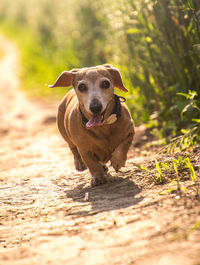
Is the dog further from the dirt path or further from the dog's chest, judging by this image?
the dirt path

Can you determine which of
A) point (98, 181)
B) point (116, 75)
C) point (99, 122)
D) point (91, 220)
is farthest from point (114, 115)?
point (91, 220)

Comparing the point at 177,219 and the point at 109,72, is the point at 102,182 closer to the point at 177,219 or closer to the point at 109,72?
the point at 109,72

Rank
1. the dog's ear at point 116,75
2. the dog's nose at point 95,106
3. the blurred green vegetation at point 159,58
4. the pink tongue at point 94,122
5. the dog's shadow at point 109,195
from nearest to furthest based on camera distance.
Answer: the dog's shadow at point 109,195
the dog's nose at point 95,106
the pink tongue at point 94,122
the dog's ear at point 116,75
the blurred green vegetation at point 159,58

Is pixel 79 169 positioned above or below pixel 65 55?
below

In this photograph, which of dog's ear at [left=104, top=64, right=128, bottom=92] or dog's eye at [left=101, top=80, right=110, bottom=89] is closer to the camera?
dog's eye at [left=101, top=80, right=110, bottom=89]

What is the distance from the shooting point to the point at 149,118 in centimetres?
500

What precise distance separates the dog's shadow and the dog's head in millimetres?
487

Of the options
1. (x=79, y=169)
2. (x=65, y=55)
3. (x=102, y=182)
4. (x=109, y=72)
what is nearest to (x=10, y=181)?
(x=79, y=169)

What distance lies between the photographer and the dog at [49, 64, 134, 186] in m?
3.20

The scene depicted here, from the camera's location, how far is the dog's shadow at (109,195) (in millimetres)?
2588

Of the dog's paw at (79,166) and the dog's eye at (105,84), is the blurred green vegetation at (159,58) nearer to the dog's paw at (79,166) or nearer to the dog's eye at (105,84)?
the dog's eye at (105,84)

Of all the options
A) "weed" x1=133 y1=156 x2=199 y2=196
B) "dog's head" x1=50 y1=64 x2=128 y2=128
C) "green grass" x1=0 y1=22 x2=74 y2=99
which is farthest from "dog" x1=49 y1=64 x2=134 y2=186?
"green grass" x1=0 y1=22 x2=74 y2=99

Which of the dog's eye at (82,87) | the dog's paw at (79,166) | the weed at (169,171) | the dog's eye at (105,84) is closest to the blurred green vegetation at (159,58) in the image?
the weed at (169,171)

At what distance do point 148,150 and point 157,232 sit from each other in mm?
2442
